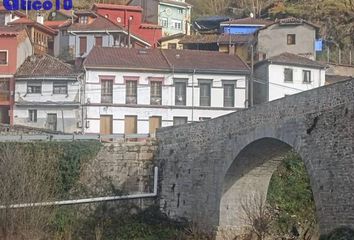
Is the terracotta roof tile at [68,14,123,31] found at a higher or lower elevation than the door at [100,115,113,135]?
higher

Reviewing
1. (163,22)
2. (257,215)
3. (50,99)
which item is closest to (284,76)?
(50,99)

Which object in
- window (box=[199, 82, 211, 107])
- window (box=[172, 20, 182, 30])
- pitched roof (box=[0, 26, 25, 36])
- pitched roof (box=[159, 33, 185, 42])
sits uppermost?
pitched roof (box=[0, 26, 25, 36])

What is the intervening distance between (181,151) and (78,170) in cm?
463

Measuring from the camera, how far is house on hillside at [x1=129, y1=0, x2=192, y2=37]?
62344 mm

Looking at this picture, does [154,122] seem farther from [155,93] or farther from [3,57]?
[3,57]

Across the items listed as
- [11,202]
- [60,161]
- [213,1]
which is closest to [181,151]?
[60,161]

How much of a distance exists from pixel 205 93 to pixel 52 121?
8.82 metres

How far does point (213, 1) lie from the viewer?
2908 inches

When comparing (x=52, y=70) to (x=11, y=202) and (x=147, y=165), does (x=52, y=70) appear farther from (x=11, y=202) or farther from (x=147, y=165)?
(x=11, y=202)

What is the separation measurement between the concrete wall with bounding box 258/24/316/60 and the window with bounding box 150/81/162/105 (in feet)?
30.1

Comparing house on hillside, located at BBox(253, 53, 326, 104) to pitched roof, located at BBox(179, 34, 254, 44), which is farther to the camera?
pitched roof, located at BBox(179, 34, 254, 44)

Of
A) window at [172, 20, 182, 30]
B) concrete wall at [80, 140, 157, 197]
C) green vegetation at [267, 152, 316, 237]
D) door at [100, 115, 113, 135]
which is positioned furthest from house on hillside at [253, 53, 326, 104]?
window at [172, 20, 182, 30]

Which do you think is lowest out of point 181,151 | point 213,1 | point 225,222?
point 225,222

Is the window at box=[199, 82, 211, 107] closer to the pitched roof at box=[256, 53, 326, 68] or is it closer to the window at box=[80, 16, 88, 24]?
the pitched roof at box=[256, 53, 326, 68]
